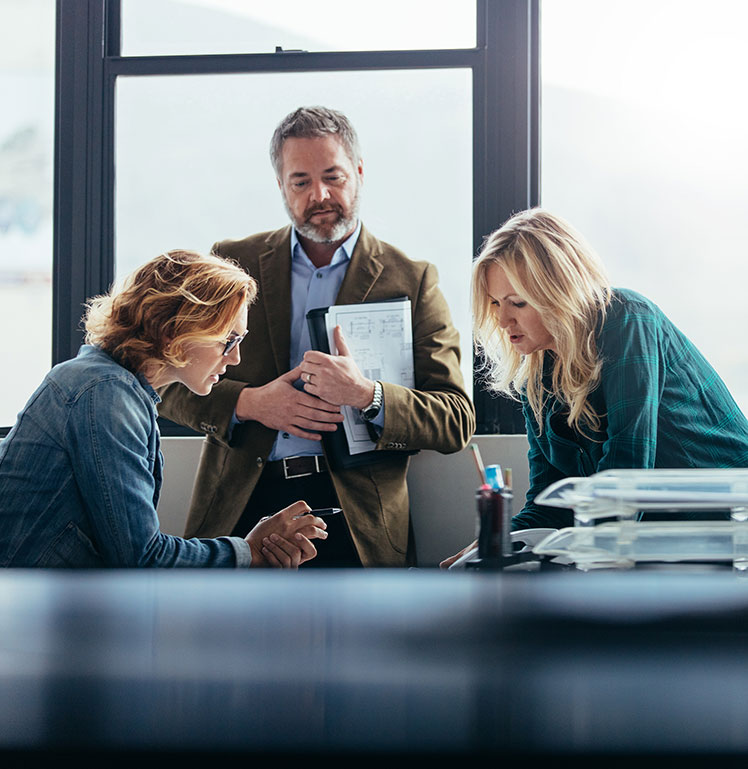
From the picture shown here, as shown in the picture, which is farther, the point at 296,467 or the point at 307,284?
the point at 307,284

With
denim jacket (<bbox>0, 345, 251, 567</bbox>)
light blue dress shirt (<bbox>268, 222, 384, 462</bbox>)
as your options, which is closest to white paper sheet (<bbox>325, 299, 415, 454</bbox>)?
light blue dress shirt (<bbox>268, 222, 384, 462</bbox>)

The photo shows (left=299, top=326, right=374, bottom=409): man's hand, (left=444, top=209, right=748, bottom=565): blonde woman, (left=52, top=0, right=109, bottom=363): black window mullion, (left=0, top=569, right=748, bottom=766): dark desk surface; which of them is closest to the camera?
(left=0, top=569, right=748, bottom=766): dark desk surface

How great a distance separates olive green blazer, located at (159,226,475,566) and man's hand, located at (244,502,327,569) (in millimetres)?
799

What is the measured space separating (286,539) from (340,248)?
1.32 meters

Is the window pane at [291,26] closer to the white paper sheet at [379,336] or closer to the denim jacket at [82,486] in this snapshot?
the white paper sheet at [379,336]

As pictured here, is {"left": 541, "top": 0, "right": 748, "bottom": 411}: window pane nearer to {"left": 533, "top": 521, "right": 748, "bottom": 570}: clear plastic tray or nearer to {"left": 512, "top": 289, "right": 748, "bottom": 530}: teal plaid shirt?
{"left": 512, "top": 289, "right": 748, "bottom": 530}: teal plaid shirt

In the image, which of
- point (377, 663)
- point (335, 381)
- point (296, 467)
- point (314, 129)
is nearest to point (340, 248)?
point (314, 129)

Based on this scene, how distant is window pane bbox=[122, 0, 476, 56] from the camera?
301 cm

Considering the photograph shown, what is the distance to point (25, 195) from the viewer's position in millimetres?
3109

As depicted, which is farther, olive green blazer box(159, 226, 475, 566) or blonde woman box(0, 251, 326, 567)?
olive green blazer box(159, 226, 475, 566)

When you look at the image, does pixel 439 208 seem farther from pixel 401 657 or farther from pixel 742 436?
pixel 401 657

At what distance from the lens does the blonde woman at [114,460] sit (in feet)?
4.72

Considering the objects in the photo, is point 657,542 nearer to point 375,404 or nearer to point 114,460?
point 114,460

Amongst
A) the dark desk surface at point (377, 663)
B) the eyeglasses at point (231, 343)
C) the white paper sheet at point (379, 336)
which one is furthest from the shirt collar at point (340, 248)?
the dark desk surface at point (377, 663)
